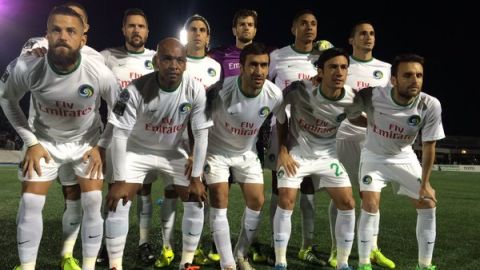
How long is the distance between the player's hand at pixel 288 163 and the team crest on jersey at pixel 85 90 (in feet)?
6.13

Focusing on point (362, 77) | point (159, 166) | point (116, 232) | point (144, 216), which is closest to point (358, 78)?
point (362, 77)

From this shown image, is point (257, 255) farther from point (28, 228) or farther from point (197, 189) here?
point (28, 228)

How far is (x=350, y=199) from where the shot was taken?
4.24 metres

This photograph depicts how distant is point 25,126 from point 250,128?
6.39ft

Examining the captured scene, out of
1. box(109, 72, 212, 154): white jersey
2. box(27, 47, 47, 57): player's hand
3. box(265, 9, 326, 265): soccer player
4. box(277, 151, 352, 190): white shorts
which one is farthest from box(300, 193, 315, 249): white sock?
box(27, 47, 47, 57): player's hand

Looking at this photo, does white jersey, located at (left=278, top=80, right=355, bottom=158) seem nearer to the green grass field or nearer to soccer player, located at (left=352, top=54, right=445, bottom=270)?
soccer player, located at (left=352, top=54, right=445, bottom=270)

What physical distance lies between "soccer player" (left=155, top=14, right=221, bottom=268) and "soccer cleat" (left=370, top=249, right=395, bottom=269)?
5.69 feet

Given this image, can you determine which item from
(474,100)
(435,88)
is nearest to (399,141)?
(435,88)

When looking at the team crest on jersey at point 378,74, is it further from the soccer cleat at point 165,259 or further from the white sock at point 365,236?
the soccer cleat at point 165,259

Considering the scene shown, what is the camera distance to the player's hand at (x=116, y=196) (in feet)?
11.9

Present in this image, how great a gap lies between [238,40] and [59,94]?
235cm

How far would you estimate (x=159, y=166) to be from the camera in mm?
3953

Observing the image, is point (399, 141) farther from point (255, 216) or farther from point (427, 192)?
point (255, 216)

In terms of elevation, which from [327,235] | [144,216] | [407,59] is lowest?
[327,235]
